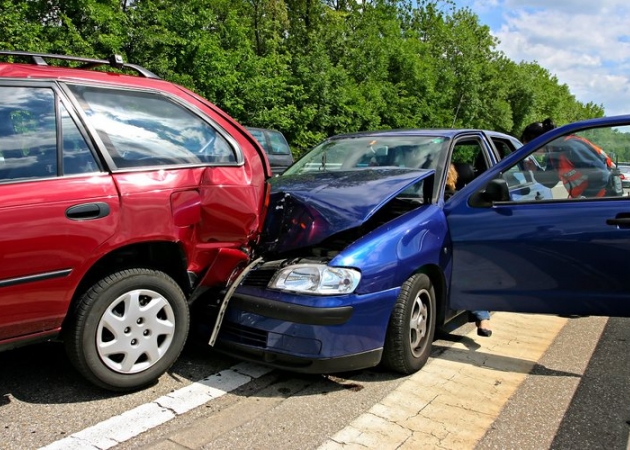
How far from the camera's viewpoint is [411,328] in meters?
3.56

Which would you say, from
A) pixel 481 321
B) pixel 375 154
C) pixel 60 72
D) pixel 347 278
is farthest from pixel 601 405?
pixel 60 72

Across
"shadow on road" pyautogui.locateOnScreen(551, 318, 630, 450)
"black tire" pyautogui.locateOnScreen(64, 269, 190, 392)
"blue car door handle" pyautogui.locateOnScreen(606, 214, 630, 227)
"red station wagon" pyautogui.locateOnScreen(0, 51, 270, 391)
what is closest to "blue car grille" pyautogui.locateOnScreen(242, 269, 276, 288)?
"red station wagon" pyautogui.locateOnScreen(0, 51, 270, 391)

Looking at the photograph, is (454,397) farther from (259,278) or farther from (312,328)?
(259,278)

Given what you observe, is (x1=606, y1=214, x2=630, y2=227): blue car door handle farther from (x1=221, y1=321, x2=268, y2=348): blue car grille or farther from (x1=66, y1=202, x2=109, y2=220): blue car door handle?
(x1=66, y1=202, x2=109, y2=220): blue car door handle

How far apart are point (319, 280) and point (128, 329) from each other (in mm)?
1119

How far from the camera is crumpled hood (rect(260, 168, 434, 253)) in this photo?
3.52 m

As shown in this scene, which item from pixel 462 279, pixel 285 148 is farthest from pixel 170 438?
pixel 285 148

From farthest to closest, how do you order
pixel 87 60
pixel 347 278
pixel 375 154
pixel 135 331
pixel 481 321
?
1. pixel 375 154
2. pixel 481 321
3. pixel 87 60
4. pixel 347 278
5. pixel 135 331

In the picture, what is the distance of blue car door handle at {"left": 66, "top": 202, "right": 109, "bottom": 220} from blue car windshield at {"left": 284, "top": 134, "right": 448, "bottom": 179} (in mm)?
2395

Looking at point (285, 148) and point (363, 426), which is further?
point (285, 148)

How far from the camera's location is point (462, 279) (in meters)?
3.85

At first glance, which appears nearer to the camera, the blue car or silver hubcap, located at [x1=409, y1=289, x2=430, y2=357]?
the blue car

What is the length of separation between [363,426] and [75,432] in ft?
4.81

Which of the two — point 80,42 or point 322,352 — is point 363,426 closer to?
point 322,352
